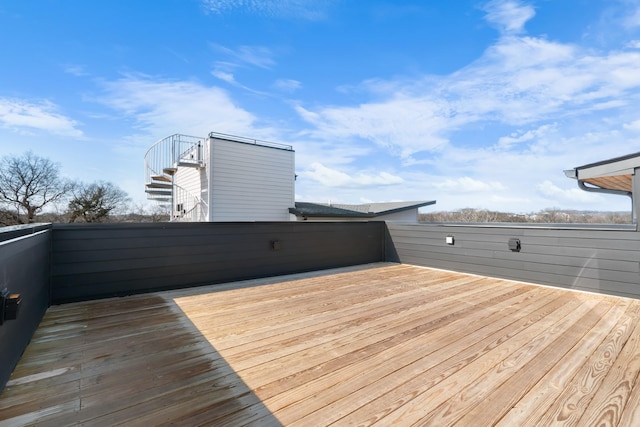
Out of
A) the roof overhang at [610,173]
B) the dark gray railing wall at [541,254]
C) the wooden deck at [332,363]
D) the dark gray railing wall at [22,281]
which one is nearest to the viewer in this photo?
the wooden deck at [332,363]

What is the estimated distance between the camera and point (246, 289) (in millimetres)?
3529

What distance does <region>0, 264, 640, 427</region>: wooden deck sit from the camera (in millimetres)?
1227

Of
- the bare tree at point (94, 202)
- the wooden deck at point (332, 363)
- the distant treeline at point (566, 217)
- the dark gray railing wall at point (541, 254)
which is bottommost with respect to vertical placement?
the wooden deck at point (332, 363)

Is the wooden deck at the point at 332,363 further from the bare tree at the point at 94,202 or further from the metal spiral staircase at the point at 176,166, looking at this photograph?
the bare tree at the point at 94,202

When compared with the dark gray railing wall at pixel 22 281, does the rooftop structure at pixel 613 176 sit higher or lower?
higher

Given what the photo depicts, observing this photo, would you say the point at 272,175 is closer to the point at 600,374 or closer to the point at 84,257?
the point at 84,257

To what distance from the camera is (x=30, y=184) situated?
33.0 ft

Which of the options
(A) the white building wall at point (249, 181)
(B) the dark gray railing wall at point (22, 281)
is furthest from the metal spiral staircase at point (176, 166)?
(B) the dark gray railing wall at point (22, 281)

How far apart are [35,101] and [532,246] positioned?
11843 millimetres

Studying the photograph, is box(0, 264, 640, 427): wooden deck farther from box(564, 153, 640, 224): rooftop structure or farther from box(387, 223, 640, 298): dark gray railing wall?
box(564, 153, 640, 224): rooftop structure

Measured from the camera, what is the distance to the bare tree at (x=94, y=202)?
33.7 ft

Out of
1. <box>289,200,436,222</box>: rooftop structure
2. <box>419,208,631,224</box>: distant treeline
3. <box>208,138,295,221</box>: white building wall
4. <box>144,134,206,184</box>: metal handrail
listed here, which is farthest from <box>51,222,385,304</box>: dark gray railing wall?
<box>144,134,206,184</box>: metal handrail

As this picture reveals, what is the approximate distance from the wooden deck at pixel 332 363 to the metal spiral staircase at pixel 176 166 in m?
5.68

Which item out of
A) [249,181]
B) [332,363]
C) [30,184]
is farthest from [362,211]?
[30,184]
